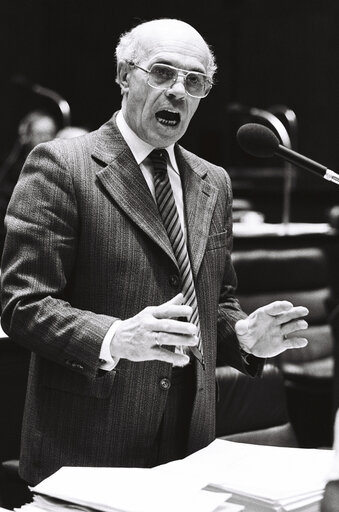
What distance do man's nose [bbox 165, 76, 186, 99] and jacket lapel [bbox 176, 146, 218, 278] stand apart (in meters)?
0.19

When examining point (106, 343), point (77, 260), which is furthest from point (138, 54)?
point (106, 343)

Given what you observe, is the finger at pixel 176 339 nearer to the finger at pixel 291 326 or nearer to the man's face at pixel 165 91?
the finger at pixel 291 326

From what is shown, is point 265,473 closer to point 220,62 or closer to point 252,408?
point 252,408

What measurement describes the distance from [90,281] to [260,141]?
0.39 metres

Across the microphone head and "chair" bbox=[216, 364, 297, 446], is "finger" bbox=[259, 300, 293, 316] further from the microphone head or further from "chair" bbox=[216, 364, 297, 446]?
"chair" bbox=[216, 364, 297, 446]

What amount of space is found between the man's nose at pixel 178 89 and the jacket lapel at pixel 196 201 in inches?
7.6

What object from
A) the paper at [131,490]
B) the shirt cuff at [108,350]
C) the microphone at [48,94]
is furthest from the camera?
the microphone at [48,94]

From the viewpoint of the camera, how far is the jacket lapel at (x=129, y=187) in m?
1.50

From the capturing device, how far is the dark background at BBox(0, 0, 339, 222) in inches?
375

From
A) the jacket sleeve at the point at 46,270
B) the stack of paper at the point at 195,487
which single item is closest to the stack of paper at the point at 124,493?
the stack of paper at the point at 195,487

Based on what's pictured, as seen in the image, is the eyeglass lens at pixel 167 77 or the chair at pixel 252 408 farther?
the chair at pixel 252 408

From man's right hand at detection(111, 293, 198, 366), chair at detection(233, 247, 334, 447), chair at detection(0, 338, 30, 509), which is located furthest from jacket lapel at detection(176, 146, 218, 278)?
chair at detection(233, 247, 334, 447)

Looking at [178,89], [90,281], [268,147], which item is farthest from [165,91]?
[90,281]

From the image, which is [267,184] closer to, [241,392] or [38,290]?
[241,392]
